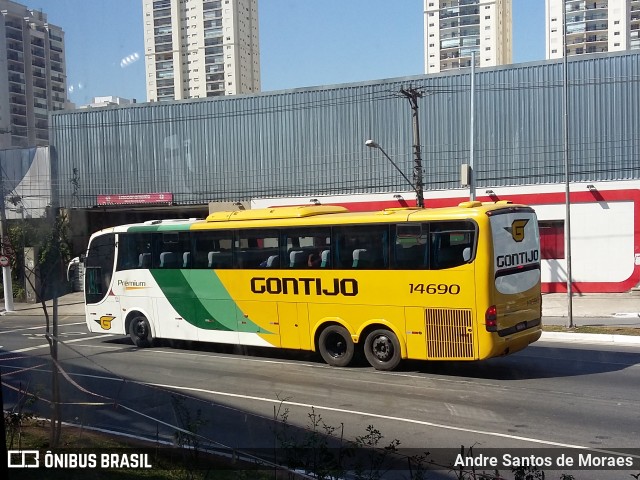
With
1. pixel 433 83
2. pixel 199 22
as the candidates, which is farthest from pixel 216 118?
pixel 199 22

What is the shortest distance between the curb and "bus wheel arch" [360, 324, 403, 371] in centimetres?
564

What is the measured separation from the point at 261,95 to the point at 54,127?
30.3ft

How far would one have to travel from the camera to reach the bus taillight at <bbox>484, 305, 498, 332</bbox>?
10555 mm

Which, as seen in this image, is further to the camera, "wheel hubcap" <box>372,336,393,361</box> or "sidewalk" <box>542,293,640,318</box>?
"sidewalk" <box>542,293,640,318</box>

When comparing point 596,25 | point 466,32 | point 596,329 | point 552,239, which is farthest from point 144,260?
point 596,25

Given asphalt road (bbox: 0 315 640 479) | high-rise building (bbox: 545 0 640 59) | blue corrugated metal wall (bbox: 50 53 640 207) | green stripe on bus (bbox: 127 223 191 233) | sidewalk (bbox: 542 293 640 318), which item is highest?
high-rise building (bbox: 545 0 640 59)

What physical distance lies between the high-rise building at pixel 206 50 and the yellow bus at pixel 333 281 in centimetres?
3704

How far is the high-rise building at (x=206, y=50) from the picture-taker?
5534 cm

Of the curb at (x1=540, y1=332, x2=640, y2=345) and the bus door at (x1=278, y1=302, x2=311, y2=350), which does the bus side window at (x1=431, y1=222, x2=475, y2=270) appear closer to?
the bus door at (x1=278, y1=302, x2=311, y2=350)

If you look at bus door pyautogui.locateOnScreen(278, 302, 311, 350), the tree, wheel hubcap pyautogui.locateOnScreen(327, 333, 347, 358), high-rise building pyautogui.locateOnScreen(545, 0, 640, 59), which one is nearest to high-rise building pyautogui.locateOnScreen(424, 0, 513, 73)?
high-rise building pyautogui.locateOnScreen(545, 0, 640, 59)

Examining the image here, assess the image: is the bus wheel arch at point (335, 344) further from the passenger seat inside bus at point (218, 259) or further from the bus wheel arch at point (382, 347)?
the passenger seat inside bus at point (218, 259)

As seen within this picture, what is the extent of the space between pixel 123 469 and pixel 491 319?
655 cm

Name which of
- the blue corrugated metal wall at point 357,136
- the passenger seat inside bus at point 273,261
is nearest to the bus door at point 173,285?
the passenger seat inside bus at point 273,261

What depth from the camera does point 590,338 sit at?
15.2 meters
